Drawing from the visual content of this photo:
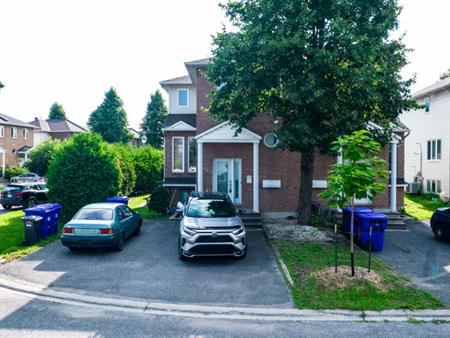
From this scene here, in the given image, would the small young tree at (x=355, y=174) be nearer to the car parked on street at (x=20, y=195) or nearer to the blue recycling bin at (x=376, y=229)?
the blue recycling bin at (x=376, y=229)

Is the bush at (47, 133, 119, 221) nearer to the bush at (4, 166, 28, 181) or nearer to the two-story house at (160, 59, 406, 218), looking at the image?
the two-story house at (160, 59, 406, 218)

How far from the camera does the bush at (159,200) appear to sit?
53.7ft

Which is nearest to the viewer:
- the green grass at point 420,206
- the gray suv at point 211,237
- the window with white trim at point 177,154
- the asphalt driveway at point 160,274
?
the asphalt driveway at point 160,274

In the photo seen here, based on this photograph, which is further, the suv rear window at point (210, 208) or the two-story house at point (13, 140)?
the two-story house at point (13, 140)

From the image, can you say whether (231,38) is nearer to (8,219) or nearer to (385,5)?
(385,5)

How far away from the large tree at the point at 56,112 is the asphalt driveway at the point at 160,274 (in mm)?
65325

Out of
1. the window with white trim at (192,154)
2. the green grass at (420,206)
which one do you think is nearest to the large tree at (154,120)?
the window with white trim at (192,154)

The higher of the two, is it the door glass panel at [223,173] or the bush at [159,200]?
the door glass panel at [223,173]

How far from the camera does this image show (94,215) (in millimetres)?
10477

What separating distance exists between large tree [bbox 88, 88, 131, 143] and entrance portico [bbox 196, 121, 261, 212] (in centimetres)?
4141

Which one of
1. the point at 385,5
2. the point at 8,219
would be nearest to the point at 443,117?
the point at 385,5

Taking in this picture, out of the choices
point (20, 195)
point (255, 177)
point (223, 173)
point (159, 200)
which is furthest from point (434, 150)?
point (20, 195)

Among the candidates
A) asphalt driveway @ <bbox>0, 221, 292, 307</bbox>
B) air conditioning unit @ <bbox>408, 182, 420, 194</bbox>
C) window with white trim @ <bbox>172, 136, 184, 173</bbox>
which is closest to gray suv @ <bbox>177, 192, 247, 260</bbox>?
asphalt driveway @ <bbox>0, 221, 292, 307</bbox>

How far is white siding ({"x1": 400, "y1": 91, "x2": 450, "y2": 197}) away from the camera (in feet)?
73.6
